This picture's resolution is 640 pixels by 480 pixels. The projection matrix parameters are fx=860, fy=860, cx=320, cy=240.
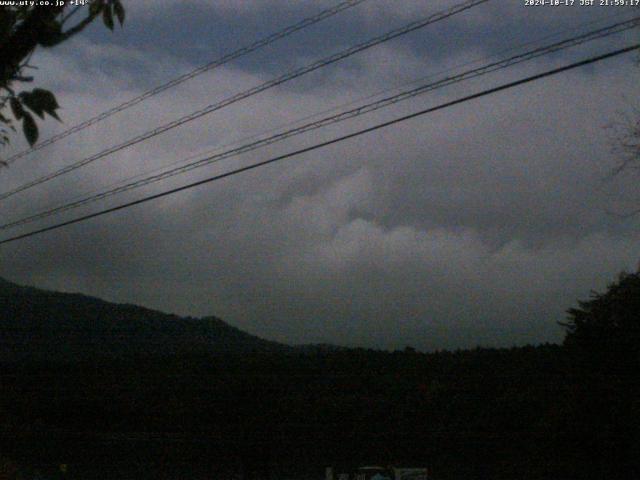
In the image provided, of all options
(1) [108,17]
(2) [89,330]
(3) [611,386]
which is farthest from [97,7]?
(2) [89,330]

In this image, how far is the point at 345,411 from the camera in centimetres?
2253

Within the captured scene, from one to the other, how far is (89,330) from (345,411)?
14.7 meters

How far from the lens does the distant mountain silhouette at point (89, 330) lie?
3300 centimetres

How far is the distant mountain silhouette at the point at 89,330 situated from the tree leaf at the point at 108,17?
29.0 meters

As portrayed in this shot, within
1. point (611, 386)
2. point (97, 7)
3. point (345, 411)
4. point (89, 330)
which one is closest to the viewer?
point (97, 7)

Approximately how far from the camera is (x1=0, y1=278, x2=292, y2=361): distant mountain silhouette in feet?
108

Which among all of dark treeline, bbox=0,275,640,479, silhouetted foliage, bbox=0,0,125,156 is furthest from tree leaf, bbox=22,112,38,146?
dark treeline, bbox=0,275,640,479

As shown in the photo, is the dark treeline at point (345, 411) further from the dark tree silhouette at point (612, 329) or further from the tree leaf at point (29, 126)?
the tree leaf at point (29, 126)

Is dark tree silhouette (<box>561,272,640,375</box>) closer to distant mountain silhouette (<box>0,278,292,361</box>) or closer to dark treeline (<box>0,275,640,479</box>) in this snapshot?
dark treeline (<box>0,275,640,479</box>)

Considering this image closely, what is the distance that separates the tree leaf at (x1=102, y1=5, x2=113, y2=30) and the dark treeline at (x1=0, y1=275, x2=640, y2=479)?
16.5 meters

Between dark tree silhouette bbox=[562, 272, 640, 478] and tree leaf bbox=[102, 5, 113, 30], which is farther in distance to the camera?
dark tree silhouette bbox=[562, 272, 640, 478]

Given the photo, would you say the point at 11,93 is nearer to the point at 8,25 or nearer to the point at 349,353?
the point at 8,25

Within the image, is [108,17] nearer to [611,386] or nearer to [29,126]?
[29,126]

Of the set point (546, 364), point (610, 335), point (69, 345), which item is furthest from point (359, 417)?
point (69, 345)
